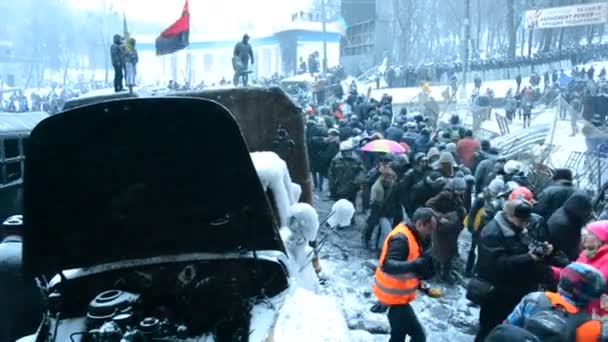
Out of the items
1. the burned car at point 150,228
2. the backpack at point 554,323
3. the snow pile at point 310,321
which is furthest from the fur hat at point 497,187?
the snow pile at point 310,321

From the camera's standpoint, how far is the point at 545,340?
293 cm

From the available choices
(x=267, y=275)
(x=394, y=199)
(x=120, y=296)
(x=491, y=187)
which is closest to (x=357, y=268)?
(x=394, y=199)

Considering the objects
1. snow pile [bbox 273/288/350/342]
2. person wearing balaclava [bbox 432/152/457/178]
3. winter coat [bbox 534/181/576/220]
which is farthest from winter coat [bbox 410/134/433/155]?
snow pile [bbox 273/288/350/342]

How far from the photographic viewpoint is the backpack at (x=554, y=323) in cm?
292

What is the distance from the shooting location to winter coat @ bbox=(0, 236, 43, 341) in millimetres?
4504

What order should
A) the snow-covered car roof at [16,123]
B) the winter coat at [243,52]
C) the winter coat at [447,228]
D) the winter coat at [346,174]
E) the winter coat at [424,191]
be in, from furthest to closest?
the winter coat at [243,52], the winter coat at [346,174], the snow-covered car roof at [16,123], the winter coat at [424,191], the winter coat at [447,228]

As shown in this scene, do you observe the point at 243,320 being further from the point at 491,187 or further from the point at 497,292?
the point at 491,187

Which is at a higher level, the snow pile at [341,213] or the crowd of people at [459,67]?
the crowd of people at [459,67]

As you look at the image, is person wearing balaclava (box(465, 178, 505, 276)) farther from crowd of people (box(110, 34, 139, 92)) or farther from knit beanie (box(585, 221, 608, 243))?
crowd of people (box(110, 34, 139, 92))

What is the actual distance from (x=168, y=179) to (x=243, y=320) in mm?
986

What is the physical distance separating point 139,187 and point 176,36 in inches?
362

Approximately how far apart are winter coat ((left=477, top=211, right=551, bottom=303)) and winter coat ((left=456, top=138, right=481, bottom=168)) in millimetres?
5668

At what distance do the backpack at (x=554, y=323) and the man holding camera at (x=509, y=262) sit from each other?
4.19ft

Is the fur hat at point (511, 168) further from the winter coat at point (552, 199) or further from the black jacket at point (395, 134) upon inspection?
the black jacket at point (395, 134)
